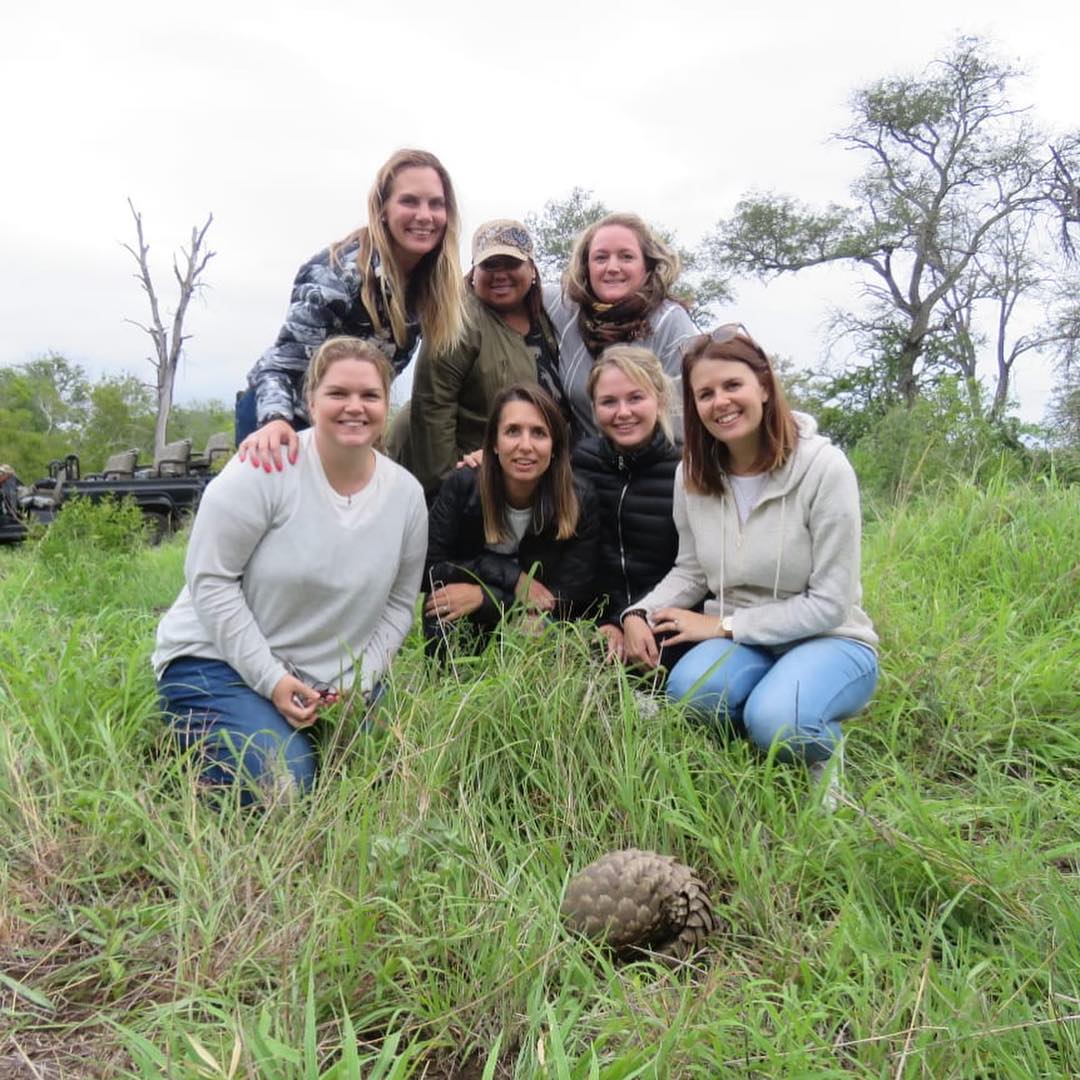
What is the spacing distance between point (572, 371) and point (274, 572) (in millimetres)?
1414

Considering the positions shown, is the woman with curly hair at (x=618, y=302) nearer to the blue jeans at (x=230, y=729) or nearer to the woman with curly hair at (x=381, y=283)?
the woman with curly hair at (x=381, y=283)

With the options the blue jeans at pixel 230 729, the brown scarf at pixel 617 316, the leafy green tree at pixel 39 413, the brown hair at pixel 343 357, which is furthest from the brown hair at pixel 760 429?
the leafy green tree at pixel 39 413

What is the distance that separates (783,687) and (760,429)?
76 cm

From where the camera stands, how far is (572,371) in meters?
3.73

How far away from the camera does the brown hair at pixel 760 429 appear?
2.90m

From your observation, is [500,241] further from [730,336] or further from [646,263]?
[730,336]

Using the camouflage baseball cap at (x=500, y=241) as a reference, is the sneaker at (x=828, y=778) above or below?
below

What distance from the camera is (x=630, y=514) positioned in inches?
132

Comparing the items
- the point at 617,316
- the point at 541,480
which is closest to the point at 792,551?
the point at 541,480

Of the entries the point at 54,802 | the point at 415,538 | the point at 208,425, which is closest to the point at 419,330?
the point at 415,538

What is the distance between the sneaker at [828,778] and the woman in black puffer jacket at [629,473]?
1.93 ft

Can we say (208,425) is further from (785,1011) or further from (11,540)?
(785,1011)

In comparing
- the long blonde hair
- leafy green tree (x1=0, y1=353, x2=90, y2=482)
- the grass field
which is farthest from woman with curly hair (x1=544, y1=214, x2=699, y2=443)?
leafy green tree (x1=0, y1=353, x2=90, y2=482)

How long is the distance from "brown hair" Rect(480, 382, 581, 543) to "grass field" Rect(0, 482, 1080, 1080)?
0.46 m
